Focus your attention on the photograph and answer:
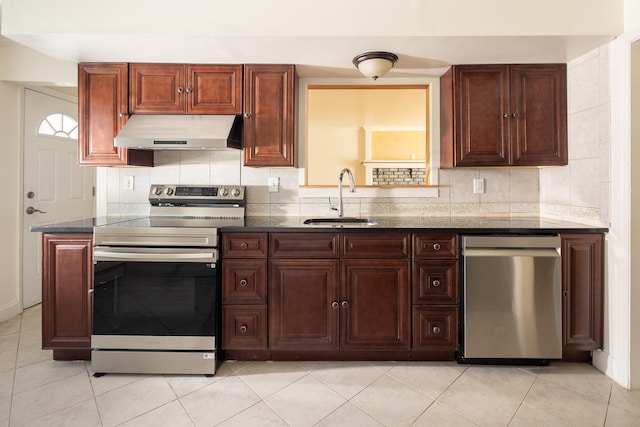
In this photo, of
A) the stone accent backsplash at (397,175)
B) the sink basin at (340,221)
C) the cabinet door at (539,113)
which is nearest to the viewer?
the cabinet door at (539,113)

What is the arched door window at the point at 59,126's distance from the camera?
3.41m

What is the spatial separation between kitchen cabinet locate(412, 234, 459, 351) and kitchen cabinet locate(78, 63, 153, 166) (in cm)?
215

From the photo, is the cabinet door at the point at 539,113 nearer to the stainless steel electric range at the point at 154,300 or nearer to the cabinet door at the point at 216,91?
the cabinet door at the point at 216,91

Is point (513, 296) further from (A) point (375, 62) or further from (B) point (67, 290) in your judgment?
(B) point (67, 290)

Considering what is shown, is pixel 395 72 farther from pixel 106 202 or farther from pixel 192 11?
pixel 106 202

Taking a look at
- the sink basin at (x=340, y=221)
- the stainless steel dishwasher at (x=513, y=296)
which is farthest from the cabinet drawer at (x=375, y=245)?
the sink basin at (x=340, y=221)

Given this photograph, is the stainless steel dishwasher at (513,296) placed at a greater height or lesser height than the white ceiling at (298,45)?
lesser

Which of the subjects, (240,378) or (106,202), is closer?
(240,378)

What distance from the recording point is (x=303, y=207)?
2.94 metres

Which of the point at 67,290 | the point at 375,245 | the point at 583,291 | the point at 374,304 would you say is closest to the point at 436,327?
the point at 374,304

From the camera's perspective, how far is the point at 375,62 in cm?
236

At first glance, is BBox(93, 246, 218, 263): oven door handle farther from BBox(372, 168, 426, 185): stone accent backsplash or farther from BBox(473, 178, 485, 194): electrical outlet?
BBox(372, 168, 426, 185): stone accent backsplash

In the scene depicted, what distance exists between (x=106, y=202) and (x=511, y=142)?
10.3ft

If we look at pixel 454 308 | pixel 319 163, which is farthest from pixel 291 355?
pixel 319 163
